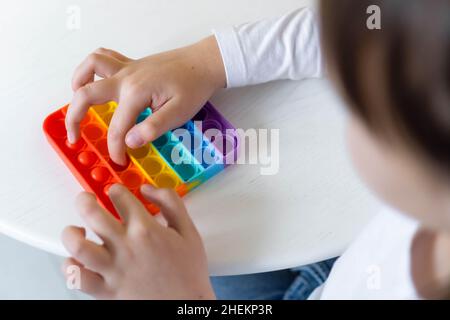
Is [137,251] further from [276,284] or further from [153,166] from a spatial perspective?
[276,284]

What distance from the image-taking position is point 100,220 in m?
0.45

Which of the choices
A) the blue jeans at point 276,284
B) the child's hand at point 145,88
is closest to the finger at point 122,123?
the child's hand at point 145,88

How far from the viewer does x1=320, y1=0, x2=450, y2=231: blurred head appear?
250 mm

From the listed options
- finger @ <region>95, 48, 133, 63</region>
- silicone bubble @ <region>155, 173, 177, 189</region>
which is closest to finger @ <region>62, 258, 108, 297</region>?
silicone bubble @ <region>155, 173, 177, 189</region>

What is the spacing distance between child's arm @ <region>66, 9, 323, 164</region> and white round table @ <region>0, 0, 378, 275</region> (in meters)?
0.03

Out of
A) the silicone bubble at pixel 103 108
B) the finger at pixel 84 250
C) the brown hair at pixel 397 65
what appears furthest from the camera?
the silicone bubble at pixel 103 108

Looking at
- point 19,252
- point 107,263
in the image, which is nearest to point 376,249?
point 107,263

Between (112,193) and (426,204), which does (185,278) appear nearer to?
(112,193)

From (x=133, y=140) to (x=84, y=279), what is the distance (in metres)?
0.13

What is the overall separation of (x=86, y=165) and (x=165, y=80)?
0.38ft

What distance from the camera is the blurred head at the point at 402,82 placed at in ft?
0.82

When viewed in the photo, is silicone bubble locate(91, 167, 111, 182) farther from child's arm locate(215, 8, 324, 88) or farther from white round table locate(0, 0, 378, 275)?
child's arm locate(215, 8, 324, 88)

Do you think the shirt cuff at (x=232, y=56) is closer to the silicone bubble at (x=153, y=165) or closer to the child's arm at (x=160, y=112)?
the child's arm at (x=160, y=112)

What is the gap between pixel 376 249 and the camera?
1.67 feet
